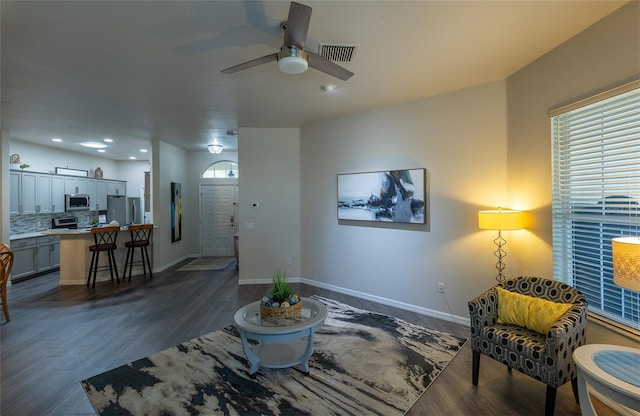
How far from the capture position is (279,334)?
2252mm

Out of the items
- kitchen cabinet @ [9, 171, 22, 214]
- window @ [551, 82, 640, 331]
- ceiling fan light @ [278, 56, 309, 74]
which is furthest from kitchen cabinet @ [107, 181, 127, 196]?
window @ [551, 82, 640, 331]

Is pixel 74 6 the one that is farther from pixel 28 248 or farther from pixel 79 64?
pixel 28 248

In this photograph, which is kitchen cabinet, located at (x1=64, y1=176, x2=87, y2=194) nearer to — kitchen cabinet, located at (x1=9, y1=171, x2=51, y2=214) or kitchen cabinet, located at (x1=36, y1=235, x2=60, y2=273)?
kitchen cabinet, located at (x1=9, y1=171, x2=51, y2=214)

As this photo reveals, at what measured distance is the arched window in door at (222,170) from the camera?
7.96 metres

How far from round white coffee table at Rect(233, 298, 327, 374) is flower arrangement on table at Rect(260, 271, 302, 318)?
5cm

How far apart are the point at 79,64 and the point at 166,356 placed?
120 inches

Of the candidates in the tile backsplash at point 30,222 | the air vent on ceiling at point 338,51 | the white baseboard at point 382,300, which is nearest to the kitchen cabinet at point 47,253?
the tile backsplash at point 30,222

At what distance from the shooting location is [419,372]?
8.13ft

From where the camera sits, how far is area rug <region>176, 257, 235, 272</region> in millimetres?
6488

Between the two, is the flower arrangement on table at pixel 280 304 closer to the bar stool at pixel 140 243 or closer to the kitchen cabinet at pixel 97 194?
the bar stool at pixel 140 243

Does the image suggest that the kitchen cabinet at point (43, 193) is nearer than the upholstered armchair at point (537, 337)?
No

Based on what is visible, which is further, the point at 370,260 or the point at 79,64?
the point at 370,260

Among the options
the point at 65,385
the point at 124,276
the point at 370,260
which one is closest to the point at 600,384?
the point at 370,260

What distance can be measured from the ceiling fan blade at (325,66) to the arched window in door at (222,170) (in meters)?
6.19
